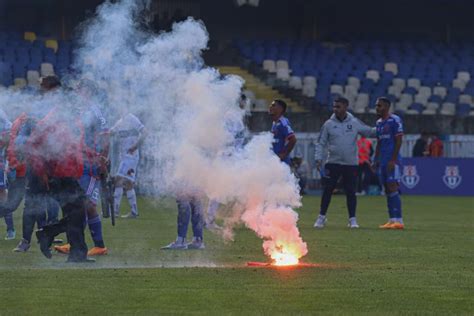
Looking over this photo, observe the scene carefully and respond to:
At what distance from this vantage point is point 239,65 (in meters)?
42.2

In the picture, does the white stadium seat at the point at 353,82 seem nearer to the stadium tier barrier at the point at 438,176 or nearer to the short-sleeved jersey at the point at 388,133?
the stadium tier barrier at the point at 438,176

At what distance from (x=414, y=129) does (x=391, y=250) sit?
23522mm

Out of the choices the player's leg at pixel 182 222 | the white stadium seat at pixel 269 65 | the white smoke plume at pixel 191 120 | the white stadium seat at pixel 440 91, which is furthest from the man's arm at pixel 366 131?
the white stadium seat at pixel 440 91

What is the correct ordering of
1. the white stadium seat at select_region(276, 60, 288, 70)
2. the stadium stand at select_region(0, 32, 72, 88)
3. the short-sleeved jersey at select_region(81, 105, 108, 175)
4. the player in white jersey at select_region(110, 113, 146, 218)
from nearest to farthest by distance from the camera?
1. the short-sleeved jersey at select_region(81, 105, 108, 175)
2. the player in white jersey at select_region(110, 113, 146, 218)
3. the stadium stand at select_region(0, 32, 72, 88)
4. the white stadium seat at select_region(276, 60, 288, 70)

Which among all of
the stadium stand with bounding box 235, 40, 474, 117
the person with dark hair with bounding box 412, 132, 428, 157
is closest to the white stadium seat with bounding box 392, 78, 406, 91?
the stadium stand with bounding box 235, 40, 474, 117

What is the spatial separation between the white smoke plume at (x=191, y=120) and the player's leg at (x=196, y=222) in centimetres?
33

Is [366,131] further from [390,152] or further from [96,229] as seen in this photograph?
[96,229]

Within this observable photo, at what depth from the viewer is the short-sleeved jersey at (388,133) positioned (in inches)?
821

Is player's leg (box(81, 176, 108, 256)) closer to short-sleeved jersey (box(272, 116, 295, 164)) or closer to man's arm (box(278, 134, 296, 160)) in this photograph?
man's arm (box(278, 134, 296, 160))

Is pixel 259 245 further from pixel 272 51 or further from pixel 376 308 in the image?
pixel 272 51

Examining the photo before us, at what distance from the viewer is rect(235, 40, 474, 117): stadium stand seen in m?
41.2

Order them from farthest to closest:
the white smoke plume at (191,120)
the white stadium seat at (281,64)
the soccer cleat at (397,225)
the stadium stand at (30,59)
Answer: the white stadium seat at (281,64)
the stadium stand at (30,59)
the soccer cleat at (397,225)
the white smoke plume at (191,120)

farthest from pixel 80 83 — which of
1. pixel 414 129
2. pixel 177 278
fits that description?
pixel 414 129

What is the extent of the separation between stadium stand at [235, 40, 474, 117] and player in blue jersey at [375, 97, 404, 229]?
738 inches
